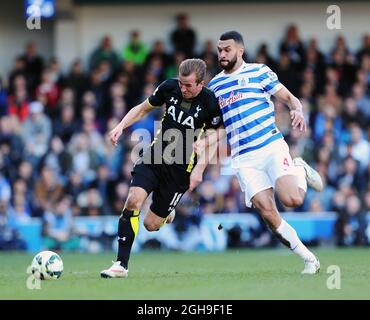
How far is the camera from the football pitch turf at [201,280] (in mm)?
9391

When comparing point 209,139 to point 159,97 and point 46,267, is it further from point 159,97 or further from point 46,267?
point 46,267

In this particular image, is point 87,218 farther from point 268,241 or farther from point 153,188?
point 153,188

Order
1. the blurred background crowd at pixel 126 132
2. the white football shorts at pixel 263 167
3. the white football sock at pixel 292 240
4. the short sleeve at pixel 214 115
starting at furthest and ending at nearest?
1. the blurred background crowd at pixel 126 132
2. the short sleeve at pixel 214 115
3. the white football shorts at pixel 263 167
4. the white football sock at pixel 292 240

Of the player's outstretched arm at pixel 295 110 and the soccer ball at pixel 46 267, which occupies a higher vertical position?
the player's outstretched arm at pixel 295 110

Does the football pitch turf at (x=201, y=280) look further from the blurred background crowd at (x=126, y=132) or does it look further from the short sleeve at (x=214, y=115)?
the blurred background crowd at (x=126, y=132)

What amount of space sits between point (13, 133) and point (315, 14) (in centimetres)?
751

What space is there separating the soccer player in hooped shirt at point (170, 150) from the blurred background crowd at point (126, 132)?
7320 millimetres

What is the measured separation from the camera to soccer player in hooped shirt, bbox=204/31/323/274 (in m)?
11.3

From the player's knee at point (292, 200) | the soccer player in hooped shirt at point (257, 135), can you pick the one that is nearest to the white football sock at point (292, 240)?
the soccer player in hooped shirt at point (257, 135)

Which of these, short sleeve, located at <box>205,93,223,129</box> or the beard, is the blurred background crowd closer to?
short sleeve, located at <box>205,93,223,129</box>

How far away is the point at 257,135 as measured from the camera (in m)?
11.5

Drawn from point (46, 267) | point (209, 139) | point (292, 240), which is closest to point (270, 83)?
point (209, 139)
